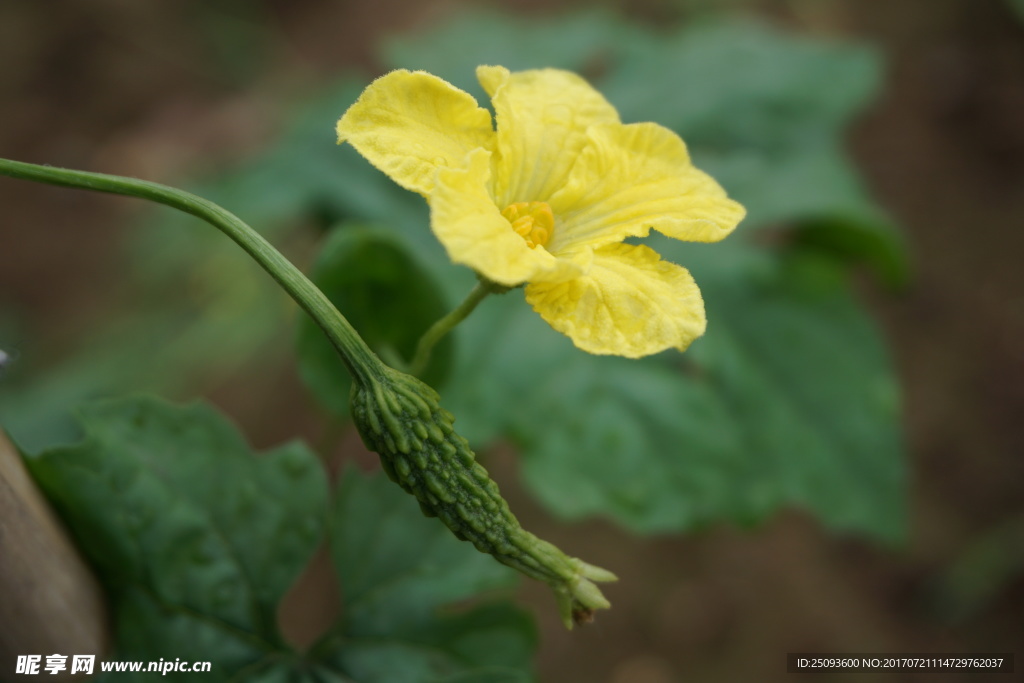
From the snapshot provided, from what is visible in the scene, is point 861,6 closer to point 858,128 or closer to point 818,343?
point 858,128

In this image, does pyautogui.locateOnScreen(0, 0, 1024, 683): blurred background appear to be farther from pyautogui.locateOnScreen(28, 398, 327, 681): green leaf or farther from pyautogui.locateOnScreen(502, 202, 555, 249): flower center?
pyautogui.locateOnScreen(502, 202, 555, 249): flower center

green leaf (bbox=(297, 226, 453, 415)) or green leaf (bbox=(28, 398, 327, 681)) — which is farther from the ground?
green leaf (bbox=(297, 226, 453, 415))

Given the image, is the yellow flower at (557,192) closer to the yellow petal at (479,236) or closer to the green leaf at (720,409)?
the yellow petal at (479,236)

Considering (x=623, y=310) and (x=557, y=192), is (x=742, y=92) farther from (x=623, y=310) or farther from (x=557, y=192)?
(x=623, y=310)

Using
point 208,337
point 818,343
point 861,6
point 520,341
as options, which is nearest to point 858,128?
point 861,6

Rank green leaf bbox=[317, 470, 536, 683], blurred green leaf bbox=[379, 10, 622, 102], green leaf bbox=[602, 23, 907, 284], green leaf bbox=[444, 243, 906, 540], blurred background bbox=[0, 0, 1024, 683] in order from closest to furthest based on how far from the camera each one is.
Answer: green leaf bbox=[317, 470, 536, 683] → green leaf bbox=[444, 243, 906, 540] → green leaf bbox=[602, 23, 907, 284] → blurred green leaf bbox=[379, 10, 622, 102] → blurred background bbox=[0, 0, 1024, 683]

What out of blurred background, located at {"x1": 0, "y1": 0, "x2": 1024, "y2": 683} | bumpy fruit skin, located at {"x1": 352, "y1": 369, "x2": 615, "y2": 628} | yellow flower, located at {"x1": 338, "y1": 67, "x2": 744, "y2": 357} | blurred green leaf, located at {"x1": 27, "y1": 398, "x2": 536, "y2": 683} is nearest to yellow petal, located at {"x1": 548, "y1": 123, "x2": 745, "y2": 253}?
yellow flower, located at {"x1": 338, "y1": 67, "x2": 744, "y2": 357}

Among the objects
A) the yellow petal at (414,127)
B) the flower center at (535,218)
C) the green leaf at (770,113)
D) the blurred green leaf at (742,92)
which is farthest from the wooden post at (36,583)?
the green leaf at (770,113)

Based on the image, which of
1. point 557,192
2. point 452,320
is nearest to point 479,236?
point 452,320
